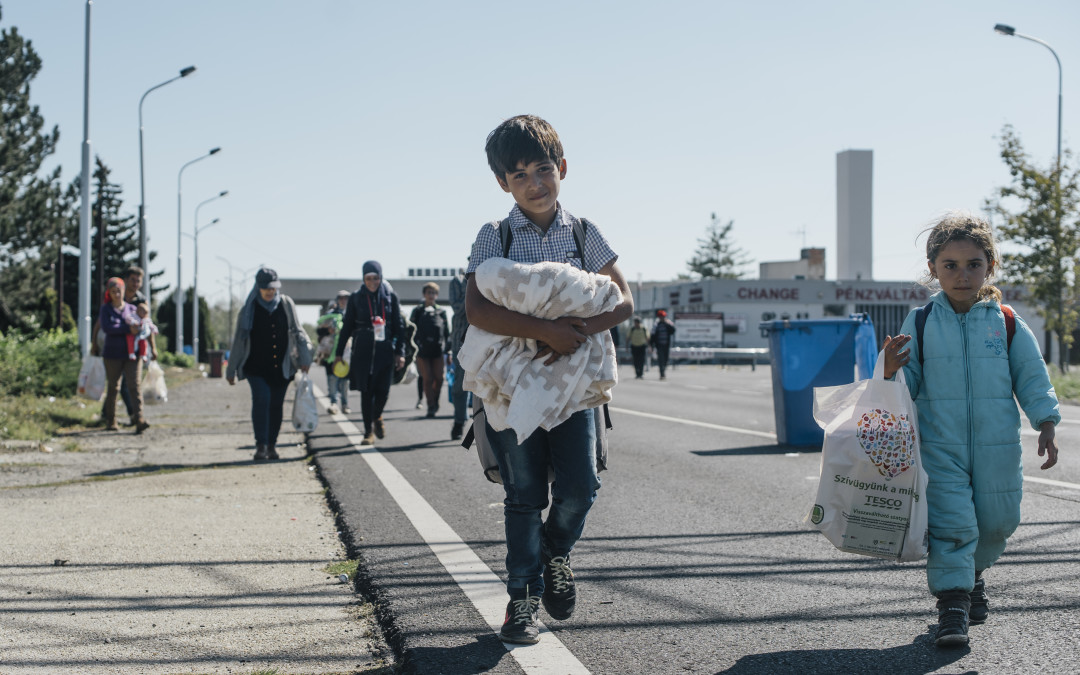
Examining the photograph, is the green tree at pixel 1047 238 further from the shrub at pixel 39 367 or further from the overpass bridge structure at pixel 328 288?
the overpass bridge structure at pixel 328 288

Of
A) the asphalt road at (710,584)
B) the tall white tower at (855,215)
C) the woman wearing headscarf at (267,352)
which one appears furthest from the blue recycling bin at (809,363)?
the tall white tower at (855,215)

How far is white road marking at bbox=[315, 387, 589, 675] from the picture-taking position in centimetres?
346

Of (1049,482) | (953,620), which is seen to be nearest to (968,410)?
(953,620)

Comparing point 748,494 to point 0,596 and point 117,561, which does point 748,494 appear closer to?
point 117,561

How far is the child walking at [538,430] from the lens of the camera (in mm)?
3604

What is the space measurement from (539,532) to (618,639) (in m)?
0.46

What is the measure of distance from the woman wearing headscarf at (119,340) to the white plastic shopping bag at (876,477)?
971 cm

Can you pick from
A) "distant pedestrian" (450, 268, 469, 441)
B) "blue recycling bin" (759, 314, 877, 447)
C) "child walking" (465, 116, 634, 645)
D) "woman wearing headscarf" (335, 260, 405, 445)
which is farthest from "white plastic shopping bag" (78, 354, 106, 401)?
"child walking" (465, 116, 634, 645)

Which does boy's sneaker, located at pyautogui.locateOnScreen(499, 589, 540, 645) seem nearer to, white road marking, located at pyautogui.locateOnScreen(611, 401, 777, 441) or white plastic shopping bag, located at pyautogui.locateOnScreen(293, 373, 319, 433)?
white plastic shopping bag, located at pyautogui.locateOnScreen(293, 373, 319, 433)

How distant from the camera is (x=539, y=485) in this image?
12.0ft

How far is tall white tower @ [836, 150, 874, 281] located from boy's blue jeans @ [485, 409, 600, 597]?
70.3m

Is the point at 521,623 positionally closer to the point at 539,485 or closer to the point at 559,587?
the point at 559,587

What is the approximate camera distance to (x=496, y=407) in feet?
11.6

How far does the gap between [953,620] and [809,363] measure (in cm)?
642
